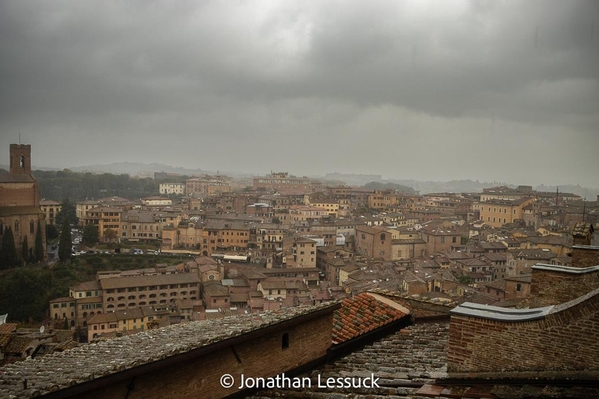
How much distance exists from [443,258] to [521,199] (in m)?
16.7

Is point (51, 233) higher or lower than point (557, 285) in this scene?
lower

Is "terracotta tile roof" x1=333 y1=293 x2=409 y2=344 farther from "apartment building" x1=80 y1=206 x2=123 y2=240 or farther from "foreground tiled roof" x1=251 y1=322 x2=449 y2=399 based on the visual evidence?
"apartment building" x1=80 y1=206 x2=123 y2=240

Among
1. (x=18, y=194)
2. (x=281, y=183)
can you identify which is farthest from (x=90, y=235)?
(x=281, y=183)

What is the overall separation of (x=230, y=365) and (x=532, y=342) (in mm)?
1740

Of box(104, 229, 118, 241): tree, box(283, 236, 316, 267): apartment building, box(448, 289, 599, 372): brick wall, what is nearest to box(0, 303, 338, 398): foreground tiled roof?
box(448, 289, 599, 372): brick wall

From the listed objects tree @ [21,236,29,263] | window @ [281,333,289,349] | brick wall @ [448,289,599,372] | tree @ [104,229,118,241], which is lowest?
tree @ [21,236,29,263]

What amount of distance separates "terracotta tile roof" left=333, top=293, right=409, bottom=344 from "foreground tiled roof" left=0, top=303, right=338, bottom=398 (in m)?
0.32

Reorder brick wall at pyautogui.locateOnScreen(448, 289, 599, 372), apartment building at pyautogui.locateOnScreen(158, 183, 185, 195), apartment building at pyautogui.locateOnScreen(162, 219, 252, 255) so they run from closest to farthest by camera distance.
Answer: brick wall at pyautogui.locateOnScreen(448, 289, 599, 372) < apartment building at pyautogui.locateOnScreen(162, 219, 252, 255) < apartment building at pyautogui.locateOnScreen(158, 183, 185, 195)

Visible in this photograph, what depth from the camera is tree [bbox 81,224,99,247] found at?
33500 mm

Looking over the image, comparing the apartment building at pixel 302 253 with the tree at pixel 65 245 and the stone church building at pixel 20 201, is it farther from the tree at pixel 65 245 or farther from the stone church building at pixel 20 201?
the stone church building at pixel 20 201

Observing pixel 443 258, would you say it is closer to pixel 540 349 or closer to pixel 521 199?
pixel 521 199

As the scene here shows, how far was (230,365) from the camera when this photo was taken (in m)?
2.99

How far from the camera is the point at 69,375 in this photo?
2.49 meters

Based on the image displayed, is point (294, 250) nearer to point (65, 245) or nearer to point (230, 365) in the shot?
point (65, 245)
